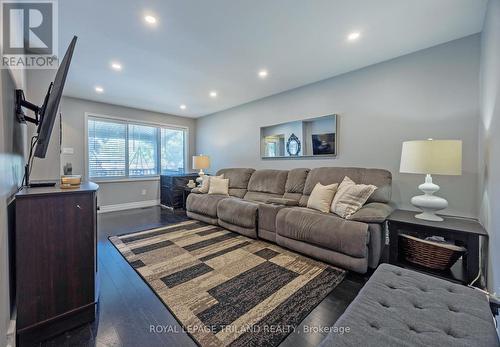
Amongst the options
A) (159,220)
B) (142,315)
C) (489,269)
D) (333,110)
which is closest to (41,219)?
(142,315)

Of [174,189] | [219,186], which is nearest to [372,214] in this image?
[219,186]

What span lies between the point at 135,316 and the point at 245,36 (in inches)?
109

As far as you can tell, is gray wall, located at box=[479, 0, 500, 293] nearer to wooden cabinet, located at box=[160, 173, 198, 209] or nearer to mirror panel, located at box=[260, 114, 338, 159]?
mirror panel, located at box=[260, 114, 338, 159]

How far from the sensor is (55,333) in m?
1.39

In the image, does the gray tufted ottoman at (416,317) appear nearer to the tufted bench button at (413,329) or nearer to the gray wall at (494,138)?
the tufted bench button at (413,329)

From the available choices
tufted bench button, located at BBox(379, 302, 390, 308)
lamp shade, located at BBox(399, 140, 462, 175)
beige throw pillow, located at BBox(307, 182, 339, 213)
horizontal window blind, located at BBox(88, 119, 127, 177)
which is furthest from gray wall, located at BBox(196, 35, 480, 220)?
horizontal window blind, located at BBox(88, 119, 127, 177)

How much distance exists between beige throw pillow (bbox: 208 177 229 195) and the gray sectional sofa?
0.19m

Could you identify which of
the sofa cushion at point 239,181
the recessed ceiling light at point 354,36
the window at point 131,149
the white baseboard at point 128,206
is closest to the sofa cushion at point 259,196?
the sofa cushion at point 239,181

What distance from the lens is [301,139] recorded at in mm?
3848

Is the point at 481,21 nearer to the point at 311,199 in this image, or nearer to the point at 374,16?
the point at 374,16

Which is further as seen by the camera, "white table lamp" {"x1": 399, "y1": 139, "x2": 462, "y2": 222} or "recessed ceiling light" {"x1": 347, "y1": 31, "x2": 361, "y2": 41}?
"recessed ceiling light" {"x1": 347, "y1": 31, "x2": 361, "y2": 41}

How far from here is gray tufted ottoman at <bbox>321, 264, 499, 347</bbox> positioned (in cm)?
82

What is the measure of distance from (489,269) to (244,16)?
2.94 m

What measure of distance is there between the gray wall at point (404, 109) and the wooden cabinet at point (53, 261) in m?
3.23
